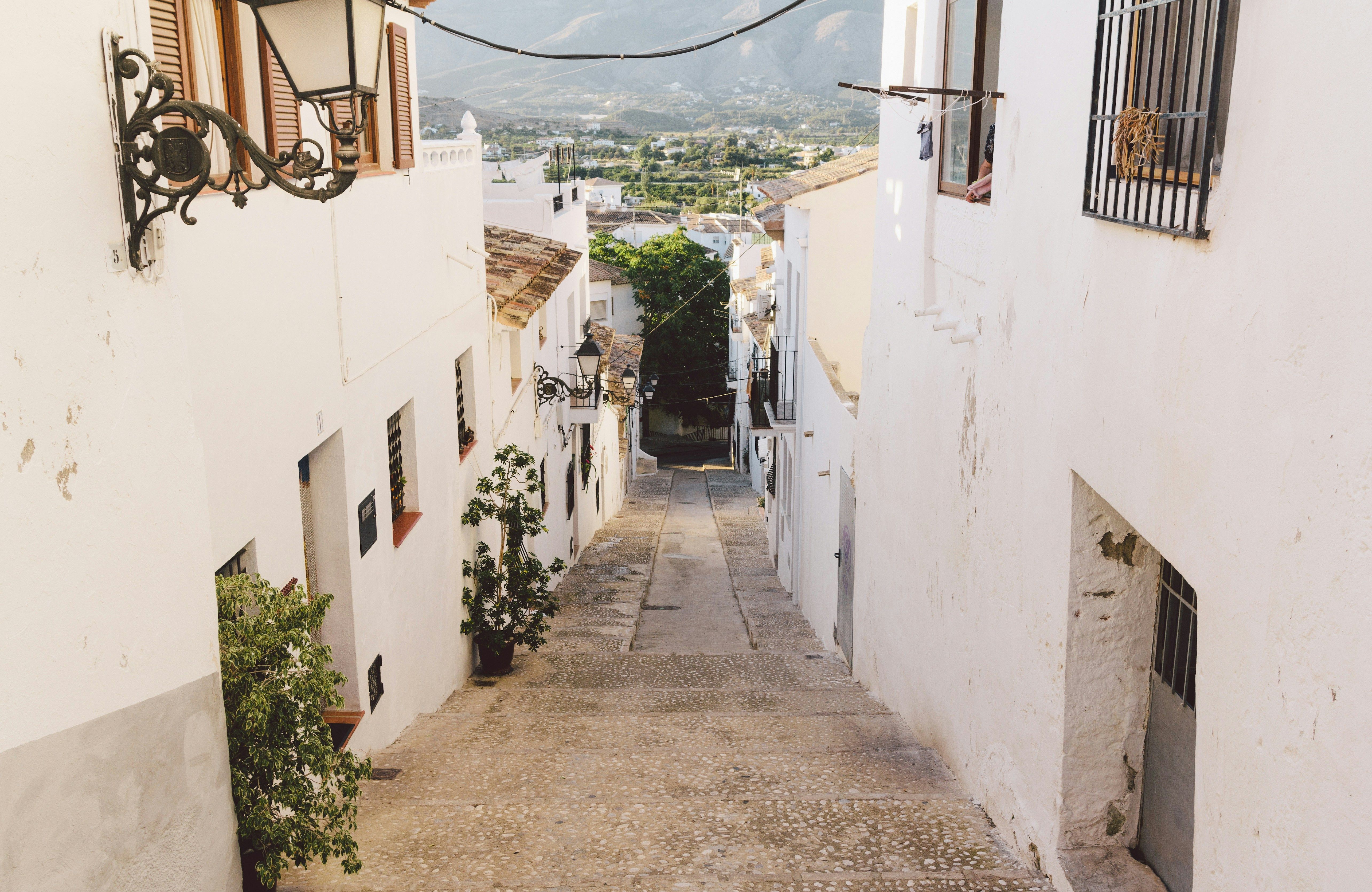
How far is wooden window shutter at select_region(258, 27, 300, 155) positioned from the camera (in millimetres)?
5504

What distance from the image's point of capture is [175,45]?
4.61m

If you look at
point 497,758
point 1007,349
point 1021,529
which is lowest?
point 497,758

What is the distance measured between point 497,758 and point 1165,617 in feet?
13.6

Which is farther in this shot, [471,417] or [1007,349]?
[471,417]

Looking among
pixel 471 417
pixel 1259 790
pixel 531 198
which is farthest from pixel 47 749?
pixel 531 198

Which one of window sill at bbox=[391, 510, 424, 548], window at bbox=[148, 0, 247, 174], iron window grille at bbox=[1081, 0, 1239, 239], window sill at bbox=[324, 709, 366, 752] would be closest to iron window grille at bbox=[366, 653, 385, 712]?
window sill at bbox=[324, 709, 366, 752]

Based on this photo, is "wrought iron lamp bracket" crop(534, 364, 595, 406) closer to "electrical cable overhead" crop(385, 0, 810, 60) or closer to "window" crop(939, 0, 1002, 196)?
"electrical cable overhead" crop(385, 0, 810, 60)

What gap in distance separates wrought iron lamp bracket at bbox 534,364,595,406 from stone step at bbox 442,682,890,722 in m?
6.29

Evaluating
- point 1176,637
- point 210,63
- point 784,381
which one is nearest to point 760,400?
point 784,381

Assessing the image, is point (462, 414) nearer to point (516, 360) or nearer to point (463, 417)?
point (463, 417)

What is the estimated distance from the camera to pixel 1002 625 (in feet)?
18.5

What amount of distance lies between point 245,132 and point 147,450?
3.12 feet

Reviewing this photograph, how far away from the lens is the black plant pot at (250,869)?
385 centimetres

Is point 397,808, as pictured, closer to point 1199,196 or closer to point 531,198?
point 1199,196
